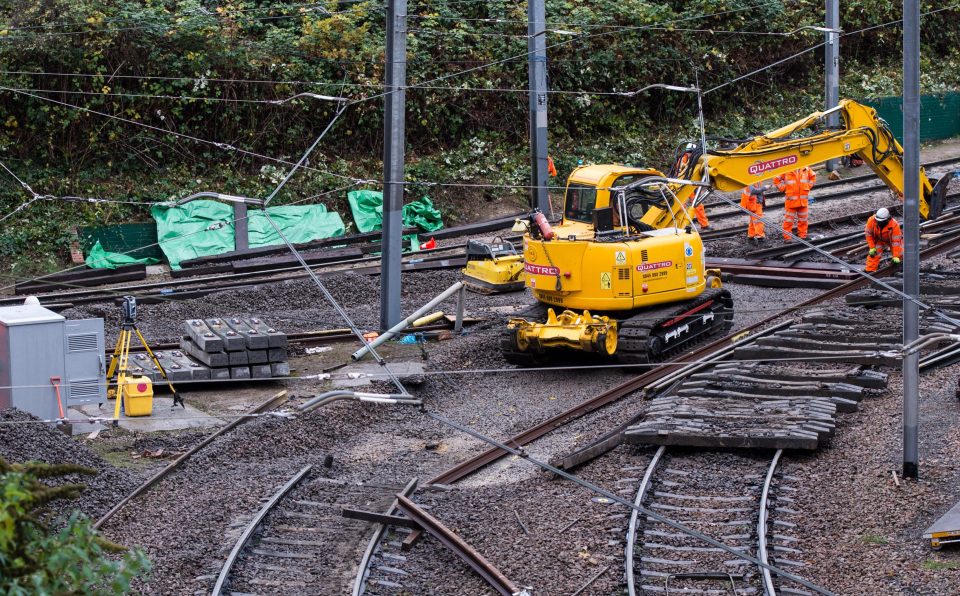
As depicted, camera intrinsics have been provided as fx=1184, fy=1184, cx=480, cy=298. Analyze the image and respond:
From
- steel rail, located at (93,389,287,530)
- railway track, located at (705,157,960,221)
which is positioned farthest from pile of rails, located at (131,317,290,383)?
railway track, located at (705,157,960,221)

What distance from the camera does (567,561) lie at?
11117mm

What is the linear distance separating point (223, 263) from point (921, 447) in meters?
16.3

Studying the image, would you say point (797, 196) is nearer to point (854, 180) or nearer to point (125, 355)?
point (854, 180)

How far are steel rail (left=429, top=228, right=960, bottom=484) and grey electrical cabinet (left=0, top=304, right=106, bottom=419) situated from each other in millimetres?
5129

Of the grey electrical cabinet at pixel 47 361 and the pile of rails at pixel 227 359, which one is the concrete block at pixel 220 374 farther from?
the grey electrical cabinet at pixel 47 361

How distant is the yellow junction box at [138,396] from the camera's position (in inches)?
625

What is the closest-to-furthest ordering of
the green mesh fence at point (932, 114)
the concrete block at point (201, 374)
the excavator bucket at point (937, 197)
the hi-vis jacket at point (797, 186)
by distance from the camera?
1. the concrete block at point (201, 374)
2. the hi-vis jacket at point (797, 186)
3. the excavator bucket at point (937, 197)
4. the green mesh fence at point (932, 114)

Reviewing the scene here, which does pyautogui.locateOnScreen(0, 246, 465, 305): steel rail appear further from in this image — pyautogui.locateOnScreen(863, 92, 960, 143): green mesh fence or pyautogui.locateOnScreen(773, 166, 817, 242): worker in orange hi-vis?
pyautogui.locateOnScreen(863, 92, 960, 143): green mesh fence

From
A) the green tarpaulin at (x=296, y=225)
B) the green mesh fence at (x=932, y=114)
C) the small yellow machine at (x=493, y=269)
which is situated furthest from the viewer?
the green mesh fence at (x=932, y=114)

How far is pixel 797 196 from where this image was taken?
960 inches

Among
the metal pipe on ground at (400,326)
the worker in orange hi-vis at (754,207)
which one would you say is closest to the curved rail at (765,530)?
the metal pipe on ground at (400,326)

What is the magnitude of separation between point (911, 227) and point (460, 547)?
5.89 meters

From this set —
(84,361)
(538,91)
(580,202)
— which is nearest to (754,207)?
(538,91)

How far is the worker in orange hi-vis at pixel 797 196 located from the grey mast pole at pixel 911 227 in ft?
35.9
